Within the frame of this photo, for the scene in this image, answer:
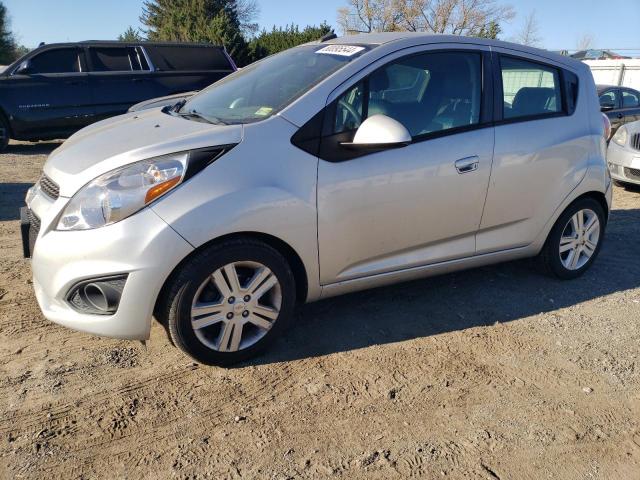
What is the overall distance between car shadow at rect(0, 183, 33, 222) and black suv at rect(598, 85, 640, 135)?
957 cm

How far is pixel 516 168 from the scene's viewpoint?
149 inches

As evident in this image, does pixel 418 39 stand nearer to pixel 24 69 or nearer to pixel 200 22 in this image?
pixel 24 69

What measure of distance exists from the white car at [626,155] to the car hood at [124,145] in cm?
645

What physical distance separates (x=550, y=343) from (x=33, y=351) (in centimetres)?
301

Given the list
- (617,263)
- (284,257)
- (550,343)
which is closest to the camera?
(284,257)

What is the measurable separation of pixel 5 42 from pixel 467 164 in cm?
4814

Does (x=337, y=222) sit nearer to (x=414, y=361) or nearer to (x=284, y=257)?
(x=284, y=257)

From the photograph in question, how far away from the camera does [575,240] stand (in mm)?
4406

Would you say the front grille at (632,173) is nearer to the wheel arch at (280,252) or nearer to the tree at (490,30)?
the wheel arch at (280,252)

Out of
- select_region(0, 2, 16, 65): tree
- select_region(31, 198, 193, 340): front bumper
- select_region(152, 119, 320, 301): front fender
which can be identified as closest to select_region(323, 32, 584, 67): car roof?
select_region(152, 119, 320, 301): front fender

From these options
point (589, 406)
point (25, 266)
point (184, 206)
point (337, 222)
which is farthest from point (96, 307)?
point (589, 406)

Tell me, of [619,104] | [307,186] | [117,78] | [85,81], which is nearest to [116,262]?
[307,186]

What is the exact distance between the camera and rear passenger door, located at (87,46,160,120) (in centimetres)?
1007

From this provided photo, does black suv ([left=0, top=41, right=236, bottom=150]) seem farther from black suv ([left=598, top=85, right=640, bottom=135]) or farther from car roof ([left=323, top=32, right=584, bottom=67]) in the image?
black suv ([left=598, top=85, right=640, bottom=135])
